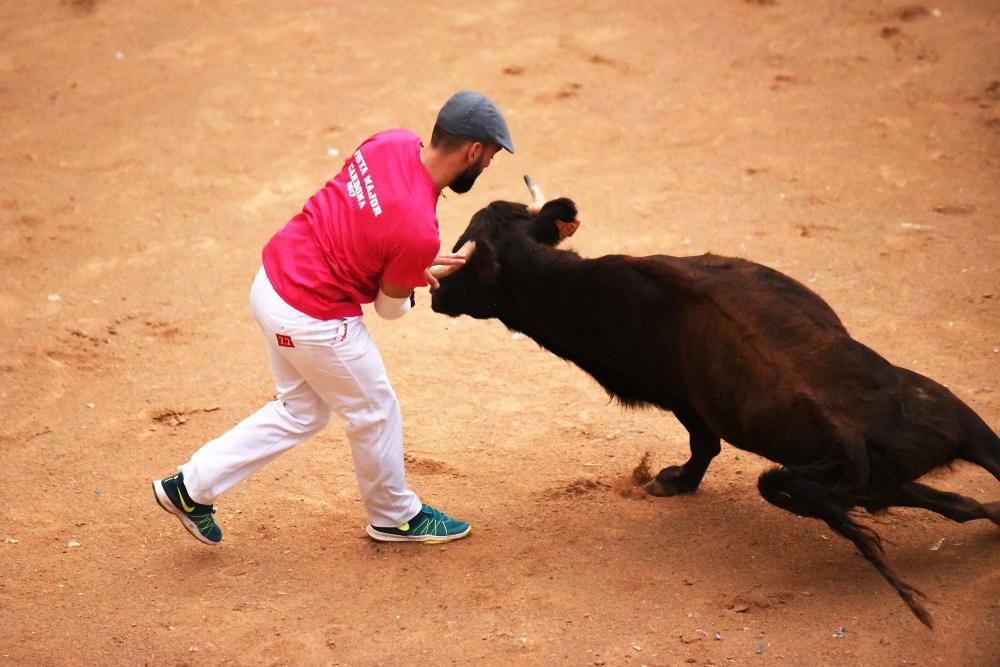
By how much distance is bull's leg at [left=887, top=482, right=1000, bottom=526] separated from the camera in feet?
16.0

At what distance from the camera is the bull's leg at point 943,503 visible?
16.0 feet

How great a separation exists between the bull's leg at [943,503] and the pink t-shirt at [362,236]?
2228 millimetres

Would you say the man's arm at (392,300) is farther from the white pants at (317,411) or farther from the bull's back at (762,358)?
the bull's back at (762,358)

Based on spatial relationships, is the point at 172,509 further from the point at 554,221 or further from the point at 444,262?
the point at 554,221

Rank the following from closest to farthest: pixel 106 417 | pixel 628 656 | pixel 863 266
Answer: pixel 628 656 → pixel 106 417 → pixel 863 266

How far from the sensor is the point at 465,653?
472 centimetres

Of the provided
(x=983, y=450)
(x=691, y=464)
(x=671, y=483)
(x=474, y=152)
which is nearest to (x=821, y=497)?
(x=983, y=450)

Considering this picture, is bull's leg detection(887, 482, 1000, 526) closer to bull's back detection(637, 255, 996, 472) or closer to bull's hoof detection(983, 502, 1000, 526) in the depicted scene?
bull's hoof detection(983, 502, 1000, 526)

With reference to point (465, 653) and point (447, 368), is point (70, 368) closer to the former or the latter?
point (447, 368)

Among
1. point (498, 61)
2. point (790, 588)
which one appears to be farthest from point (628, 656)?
point (498, 61)

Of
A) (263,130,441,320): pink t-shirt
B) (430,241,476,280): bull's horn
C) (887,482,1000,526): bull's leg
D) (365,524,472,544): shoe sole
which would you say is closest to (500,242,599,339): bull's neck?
(430,241,476,280): bull's horn

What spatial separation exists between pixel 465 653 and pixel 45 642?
69.9 inches

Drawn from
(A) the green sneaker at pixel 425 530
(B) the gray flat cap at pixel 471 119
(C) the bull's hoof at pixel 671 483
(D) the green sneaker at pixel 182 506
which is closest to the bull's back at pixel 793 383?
(C) the bull's hoof at pixel 671 483

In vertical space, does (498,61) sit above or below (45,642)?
above
